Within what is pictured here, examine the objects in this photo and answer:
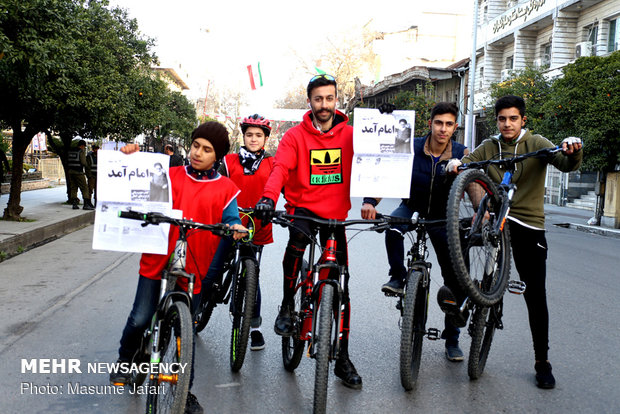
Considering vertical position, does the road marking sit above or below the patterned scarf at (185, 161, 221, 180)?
below

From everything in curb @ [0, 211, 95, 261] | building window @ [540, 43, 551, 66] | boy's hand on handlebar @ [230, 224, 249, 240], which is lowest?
curb @ [0, 211, 95, 261]

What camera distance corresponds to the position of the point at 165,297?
12.5ft

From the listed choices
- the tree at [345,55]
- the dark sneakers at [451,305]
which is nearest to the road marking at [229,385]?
the dark sneakers at [451,305]

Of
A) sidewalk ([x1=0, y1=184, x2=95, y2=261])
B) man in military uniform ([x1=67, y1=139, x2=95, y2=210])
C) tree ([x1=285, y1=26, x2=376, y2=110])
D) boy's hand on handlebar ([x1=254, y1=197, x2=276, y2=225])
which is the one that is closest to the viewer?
boy's hand on handlebar ([x1=254, y1=197, x2=276, y2=225])

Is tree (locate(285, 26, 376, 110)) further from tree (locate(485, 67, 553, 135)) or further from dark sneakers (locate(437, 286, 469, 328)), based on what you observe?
dark sneakers (locate(437, 286, 469, 328))

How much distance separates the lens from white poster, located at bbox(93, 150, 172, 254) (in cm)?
405

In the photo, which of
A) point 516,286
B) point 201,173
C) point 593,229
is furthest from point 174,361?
point 593,229

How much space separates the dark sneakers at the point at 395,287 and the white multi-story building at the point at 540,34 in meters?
25.1

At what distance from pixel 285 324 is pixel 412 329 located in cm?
87

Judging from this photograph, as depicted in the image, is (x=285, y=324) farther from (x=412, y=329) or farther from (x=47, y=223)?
(x=47, y=223)

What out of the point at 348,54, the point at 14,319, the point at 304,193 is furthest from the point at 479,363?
the point at 348,54

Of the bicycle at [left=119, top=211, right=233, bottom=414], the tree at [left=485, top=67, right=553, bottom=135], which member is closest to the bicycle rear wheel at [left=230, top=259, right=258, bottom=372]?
the bicycle at [left=119, top=211, right=233, bottom=414]

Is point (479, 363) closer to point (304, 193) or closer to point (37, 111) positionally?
point (304, 193)

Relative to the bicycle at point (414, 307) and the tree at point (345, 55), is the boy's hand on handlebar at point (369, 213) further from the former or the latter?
the tree at point (345, 55)
